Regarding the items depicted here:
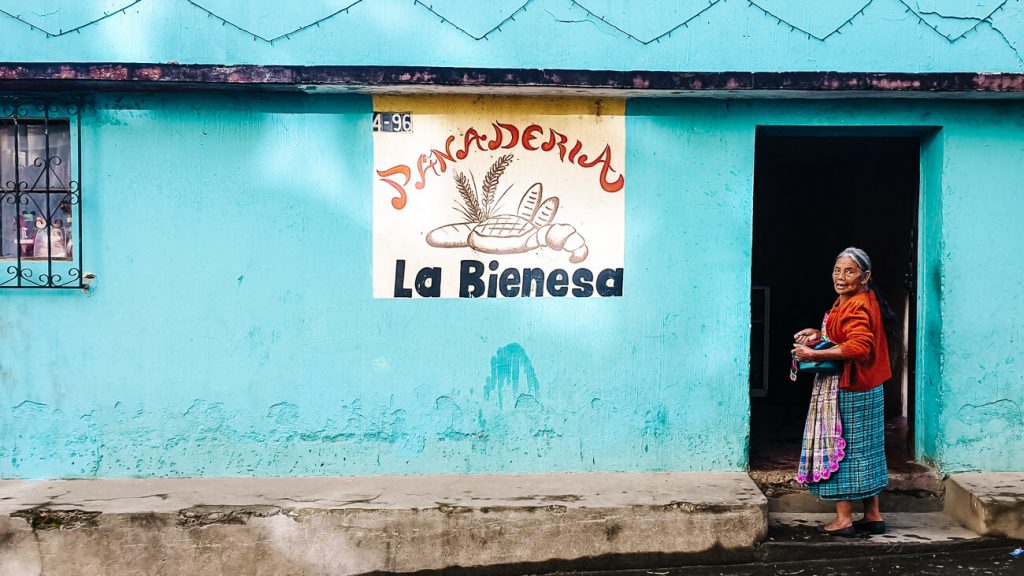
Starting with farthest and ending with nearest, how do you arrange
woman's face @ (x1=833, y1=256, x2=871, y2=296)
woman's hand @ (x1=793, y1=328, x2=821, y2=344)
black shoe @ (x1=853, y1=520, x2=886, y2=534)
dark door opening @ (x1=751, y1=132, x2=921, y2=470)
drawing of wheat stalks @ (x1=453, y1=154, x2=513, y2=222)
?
1. dark door opening @ (x1=751, y1=132, x2=921, y2=470)
2. drawing of wheat stalks @ (x1=453, y1=154, x2=513, y2=222)
3. black shoe @ (x1=853, y1=520, x2=886, y2=534)
4. woman's hand @ (x1=793, y1=328, x2=821, y2=344)
5. woman's face @ (x1=833, y1=256, x2=871, y2=296)

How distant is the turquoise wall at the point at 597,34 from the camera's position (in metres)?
5.11

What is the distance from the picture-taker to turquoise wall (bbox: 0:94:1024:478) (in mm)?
5125

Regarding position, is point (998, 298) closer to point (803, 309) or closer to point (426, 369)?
point (803, 309)

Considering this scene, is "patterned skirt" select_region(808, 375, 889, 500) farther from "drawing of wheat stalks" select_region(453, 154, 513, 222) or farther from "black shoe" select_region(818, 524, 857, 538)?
"drawing of wheat stalks" select_region(453, 154, 513, 222)

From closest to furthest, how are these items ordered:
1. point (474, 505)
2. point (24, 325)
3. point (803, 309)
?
point (474, 505), point (24, 325), point (803, 309)

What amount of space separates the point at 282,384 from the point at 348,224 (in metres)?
1.04

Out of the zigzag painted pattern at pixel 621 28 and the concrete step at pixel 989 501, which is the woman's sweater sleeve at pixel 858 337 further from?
the zigzag painted pattern at pixel 621 28

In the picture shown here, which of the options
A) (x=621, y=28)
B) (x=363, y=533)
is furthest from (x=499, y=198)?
(x=363, y=533)

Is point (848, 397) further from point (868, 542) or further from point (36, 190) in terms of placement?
point (36, 190)

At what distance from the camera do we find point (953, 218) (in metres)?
5.19

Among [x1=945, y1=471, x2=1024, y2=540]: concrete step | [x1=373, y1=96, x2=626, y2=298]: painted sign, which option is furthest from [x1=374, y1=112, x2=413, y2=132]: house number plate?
[x1=945, y1=471, x2=1024, y2=540]: concrete step

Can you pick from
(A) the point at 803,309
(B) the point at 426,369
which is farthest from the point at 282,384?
(A) the point at 803,309

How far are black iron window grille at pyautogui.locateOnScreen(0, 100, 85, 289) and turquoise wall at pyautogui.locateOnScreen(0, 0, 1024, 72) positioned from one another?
25.2 inches

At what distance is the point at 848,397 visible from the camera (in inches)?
183
